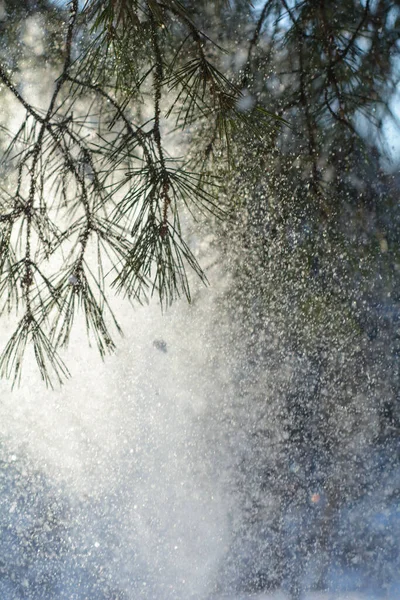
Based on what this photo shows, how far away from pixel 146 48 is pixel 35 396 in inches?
23.5

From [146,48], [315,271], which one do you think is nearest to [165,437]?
[315,271]

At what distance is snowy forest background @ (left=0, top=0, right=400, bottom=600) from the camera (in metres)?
0.94

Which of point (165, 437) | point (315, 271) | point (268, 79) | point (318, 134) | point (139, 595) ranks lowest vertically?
point (139, 595)

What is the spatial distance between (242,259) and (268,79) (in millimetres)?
312

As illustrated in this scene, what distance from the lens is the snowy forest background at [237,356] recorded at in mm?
939

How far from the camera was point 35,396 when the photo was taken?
0.96 meters

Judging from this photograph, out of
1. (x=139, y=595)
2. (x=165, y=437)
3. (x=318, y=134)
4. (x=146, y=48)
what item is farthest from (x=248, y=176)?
(x=139, y=595)

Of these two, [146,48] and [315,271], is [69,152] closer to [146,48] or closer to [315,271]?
[146,48]

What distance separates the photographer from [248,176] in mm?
970

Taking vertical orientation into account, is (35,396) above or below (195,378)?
above

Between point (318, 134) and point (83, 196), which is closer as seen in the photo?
point (83, 196)

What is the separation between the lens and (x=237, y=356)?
97cm

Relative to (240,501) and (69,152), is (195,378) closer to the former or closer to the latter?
(240,501)

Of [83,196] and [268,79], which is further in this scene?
[268,79]
